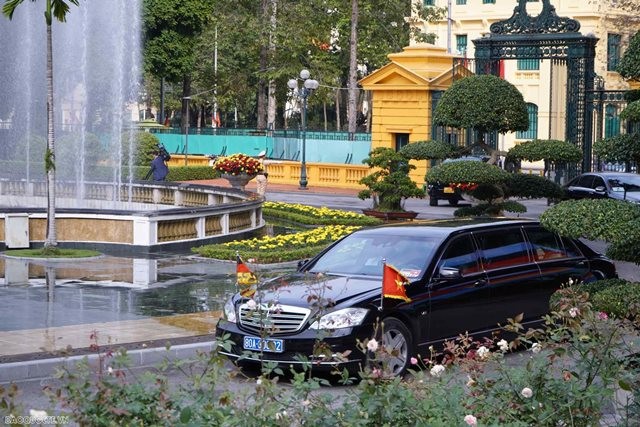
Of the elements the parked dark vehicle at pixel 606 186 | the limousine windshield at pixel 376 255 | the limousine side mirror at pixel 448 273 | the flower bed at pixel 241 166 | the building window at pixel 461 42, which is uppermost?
the building window at pixel 461 42

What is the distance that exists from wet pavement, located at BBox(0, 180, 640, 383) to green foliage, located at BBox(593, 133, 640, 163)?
436cm

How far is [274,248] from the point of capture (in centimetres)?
2162

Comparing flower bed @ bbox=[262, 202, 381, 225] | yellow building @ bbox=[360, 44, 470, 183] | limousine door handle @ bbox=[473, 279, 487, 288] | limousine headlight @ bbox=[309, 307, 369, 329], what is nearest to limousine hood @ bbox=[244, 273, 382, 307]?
limousine headlight @ bbox=[309, 307, 369, 329]

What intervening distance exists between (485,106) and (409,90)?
60.3 ft

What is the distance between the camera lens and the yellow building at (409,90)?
4081 cm

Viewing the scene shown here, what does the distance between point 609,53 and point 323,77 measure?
14500 mm

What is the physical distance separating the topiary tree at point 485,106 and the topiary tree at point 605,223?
1129 cm

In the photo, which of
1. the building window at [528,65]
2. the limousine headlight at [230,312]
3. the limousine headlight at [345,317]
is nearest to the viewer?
the limousine headlight at [345,317]

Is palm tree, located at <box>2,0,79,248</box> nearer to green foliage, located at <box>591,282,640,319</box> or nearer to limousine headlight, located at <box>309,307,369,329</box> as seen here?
limousine headlight, located at <box>309,307,369,329</box>

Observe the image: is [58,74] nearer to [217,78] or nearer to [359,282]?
[359,282]

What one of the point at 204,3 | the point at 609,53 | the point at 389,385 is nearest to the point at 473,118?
the point at 389,385

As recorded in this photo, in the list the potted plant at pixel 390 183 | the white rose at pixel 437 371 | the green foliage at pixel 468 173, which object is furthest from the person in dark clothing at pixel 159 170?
the white rose at pixel 437 371

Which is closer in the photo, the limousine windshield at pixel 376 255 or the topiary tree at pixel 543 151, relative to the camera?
the limousine windshield at pixel 376 255

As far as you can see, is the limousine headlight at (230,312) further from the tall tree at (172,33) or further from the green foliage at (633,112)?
the tall tree at (172,33)
